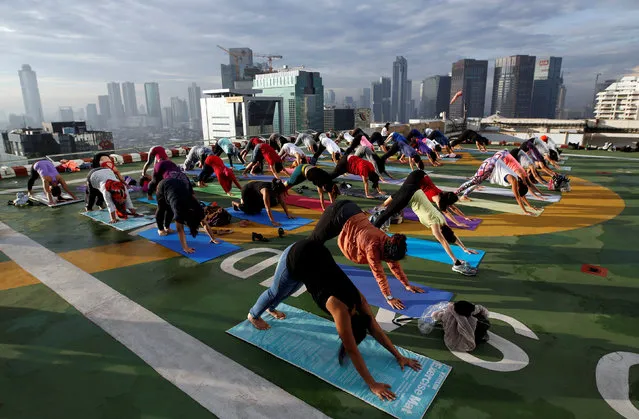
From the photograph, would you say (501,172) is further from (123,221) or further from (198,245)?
(123,221)

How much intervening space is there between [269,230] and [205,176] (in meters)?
6.67

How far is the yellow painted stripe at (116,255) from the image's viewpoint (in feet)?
25.0

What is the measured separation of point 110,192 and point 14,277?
148 inches

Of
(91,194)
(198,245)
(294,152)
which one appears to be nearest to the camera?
(198,245)

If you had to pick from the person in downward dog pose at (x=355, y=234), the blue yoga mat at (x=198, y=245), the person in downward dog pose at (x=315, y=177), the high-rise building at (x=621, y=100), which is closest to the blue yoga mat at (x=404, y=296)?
the person in downward dog pose at (x=355, y=234)

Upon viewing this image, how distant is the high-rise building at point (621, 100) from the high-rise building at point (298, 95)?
384 feet

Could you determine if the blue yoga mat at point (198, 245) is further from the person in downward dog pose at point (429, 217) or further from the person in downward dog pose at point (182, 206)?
the person in downward dog pose at point (429, 217)

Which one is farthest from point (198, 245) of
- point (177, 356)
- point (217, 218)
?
point (177, 356)

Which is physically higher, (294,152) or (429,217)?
(294,152)

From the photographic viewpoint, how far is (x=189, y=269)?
7359mm

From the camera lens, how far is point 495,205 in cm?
1223

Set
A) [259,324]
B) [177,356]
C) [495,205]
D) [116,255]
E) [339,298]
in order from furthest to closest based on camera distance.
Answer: [495,205]
[116,255]
[259,324]
[177,356]
[339,298]

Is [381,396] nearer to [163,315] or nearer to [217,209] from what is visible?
[163,315]

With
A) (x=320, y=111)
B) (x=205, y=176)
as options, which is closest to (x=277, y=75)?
(x=320, y=111)
